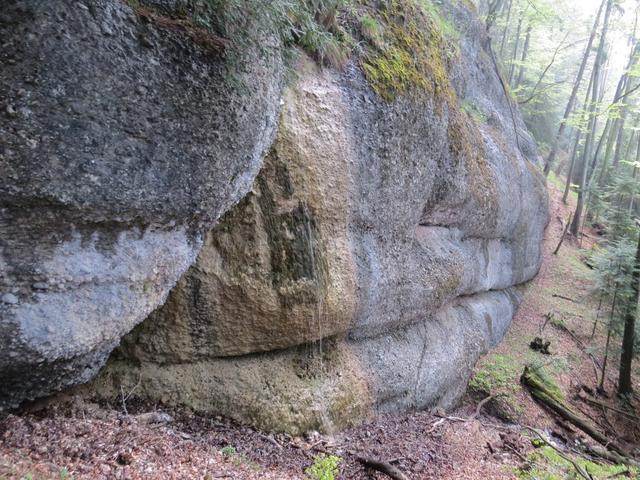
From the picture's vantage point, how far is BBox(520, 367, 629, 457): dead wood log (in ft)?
33.6

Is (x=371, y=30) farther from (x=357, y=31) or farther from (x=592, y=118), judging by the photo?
(x=592, y=118)

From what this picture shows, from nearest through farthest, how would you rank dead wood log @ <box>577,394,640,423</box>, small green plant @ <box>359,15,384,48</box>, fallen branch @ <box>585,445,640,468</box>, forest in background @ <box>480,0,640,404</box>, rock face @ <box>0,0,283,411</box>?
rock face @ <box>0,0,283,411</box>
small green plant @ <box>359,15,384,48</box>
fallen branch @ <box>585,445,640,468</box>
dead wood log @ <box>577,394,640,423</box>
forest in background @ <box>480,0,640,404</box>

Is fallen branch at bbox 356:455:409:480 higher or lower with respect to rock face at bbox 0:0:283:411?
lower

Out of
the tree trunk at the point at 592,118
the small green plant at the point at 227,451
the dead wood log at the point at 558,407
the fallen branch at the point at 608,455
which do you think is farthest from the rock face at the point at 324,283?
the tree trunk at the point at 592,118

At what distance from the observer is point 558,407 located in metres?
10.9

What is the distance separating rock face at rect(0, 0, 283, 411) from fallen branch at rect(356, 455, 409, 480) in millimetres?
3878

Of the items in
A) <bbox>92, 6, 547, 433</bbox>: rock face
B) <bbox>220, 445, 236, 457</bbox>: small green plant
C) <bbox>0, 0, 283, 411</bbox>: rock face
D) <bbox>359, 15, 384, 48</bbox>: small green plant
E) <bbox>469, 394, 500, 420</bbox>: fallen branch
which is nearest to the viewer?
<bbox>0, 0, 283, 411</bbox>: rock face

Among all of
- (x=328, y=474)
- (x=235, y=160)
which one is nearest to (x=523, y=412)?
(x=328, y=474)

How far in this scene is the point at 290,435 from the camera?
20.1 feet

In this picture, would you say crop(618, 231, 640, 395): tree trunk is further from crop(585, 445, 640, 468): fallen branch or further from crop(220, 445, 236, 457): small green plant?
crop(220, 445, 236, 457): small green plant

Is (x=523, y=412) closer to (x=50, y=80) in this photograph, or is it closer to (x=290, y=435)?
(x=290, y=435)

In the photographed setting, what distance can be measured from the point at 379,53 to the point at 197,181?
14.4 feet

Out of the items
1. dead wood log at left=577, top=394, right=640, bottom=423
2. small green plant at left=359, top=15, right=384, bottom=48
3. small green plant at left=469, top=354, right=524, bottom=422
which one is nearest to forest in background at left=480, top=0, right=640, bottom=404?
dead wood log at left=577, top=394, right=640, bottom=423

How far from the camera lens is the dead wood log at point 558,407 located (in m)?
10.2
